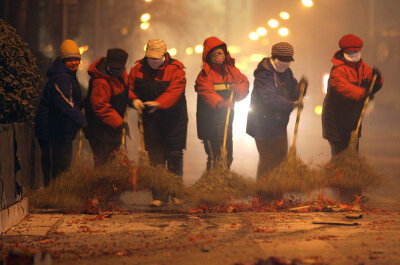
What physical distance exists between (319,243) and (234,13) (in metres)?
82.3

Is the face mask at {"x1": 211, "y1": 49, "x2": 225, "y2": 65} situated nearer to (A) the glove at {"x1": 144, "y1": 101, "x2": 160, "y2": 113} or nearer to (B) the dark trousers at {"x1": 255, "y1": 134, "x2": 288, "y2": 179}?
(A) the glove at {"x1": 144, "y1": 101, "x2": 160, "y2": 113}

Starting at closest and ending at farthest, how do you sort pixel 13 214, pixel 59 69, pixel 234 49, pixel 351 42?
pixel 13 214, pixel 59 69, pixel 351 42, pixel 234 49

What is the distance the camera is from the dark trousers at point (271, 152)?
430 inches

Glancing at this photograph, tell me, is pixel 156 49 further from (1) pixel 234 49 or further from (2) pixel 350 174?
(1) pixel 234 49

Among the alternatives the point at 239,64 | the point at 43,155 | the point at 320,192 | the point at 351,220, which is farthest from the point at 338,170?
the point at 239,64

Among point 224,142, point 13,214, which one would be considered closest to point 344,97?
point 224,142

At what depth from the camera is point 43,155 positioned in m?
10.4

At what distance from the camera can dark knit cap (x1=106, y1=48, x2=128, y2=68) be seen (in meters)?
10.4

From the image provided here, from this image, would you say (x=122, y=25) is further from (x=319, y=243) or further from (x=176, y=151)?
(x=319, y=243)

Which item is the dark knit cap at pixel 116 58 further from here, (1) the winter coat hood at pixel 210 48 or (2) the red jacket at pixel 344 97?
(2) the red jacket at pixel 344 97

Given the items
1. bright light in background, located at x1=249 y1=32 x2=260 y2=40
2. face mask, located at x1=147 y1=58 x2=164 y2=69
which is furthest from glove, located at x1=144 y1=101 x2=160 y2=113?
bright light in background, located at x1=249 y1=32 x2=260 y2=40

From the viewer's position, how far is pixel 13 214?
29.4 ft

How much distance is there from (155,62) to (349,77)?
293cm

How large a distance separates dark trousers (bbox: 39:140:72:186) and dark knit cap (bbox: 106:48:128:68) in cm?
130
